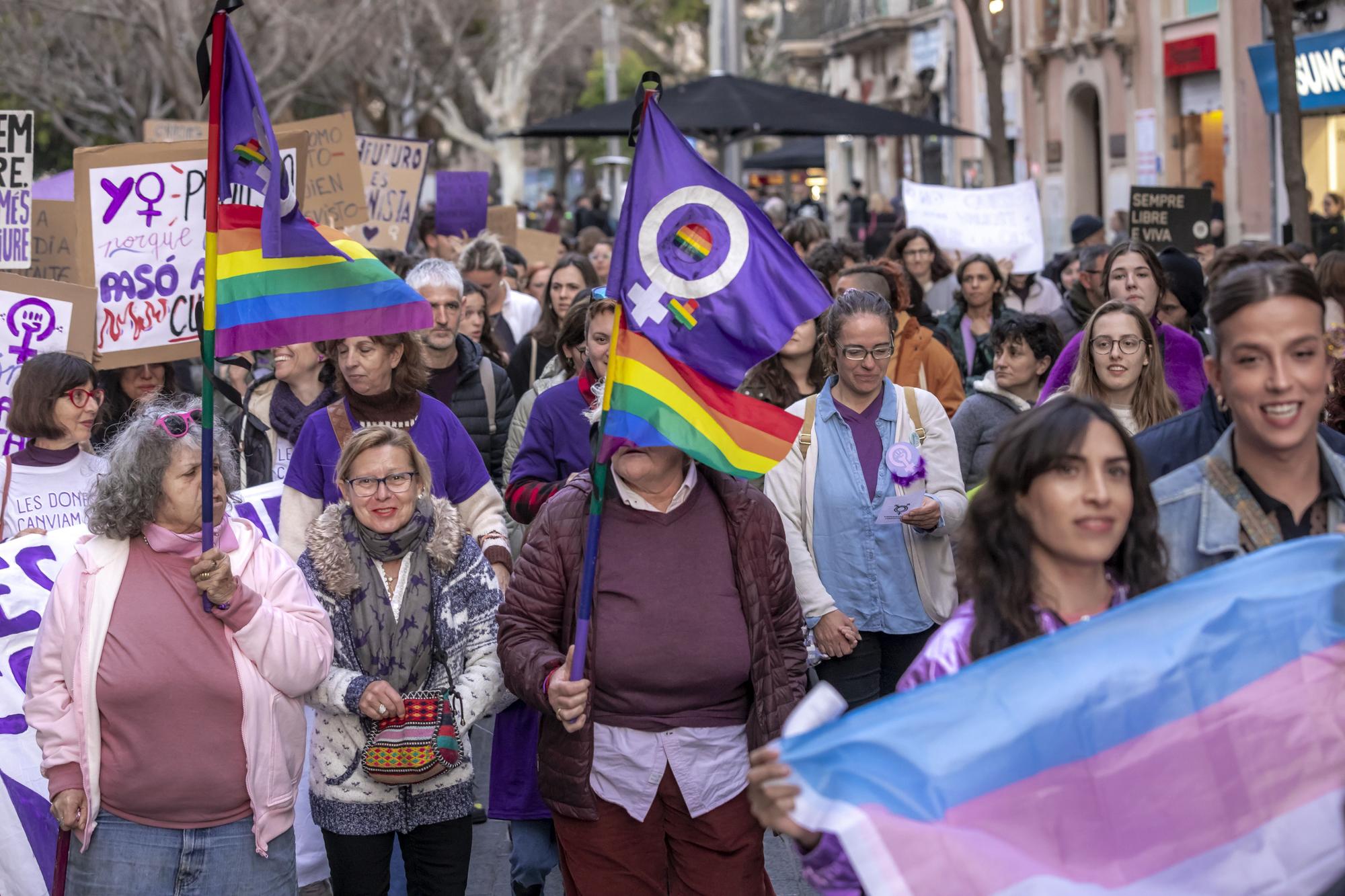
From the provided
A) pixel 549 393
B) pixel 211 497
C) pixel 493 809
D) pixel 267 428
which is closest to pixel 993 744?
pixel 211 497

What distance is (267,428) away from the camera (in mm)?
6543

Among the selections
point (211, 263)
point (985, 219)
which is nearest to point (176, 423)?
point (211, 263)

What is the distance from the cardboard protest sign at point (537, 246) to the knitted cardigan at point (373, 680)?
1033 cm

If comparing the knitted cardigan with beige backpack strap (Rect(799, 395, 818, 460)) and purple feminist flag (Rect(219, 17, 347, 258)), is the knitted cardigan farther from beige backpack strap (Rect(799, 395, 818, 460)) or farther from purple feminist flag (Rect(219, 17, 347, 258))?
beige backpack strap (Rect(799, 395, 818, 460))

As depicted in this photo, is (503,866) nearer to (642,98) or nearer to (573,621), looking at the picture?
(573,621)

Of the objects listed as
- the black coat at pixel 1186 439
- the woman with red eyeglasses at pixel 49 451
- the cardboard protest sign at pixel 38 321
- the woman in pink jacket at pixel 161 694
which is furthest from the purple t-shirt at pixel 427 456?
the black coat at pixel 1186 439

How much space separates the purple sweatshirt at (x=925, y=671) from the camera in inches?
119

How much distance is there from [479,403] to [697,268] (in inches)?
124

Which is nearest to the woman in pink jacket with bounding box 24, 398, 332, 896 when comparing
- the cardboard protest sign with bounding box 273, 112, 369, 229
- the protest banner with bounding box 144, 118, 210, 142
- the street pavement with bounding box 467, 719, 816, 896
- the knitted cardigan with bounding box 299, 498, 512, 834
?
the knitted cardigan with bounding box 299, 498, 512, 834

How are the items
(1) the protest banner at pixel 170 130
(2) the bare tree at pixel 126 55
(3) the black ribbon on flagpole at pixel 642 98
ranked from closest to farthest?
(3) the black ribbon on flagpole at pixel 642 98 < (1) the protest banner at pixel 170 130 < (2) the bare tree at pixel 126 55

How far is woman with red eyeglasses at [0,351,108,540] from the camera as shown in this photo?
5.95m

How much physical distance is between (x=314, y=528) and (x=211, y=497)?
59 centimetres

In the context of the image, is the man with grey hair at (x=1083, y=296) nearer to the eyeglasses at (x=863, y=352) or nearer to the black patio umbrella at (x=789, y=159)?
the eyeglasses at (x=863, y=352)

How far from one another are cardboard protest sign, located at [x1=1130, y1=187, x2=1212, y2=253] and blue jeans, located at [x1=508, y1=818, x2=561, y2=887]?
854cm
